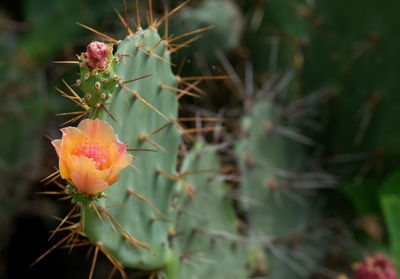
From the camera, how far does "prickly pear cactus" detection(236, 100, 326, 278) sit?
1468 millimetres

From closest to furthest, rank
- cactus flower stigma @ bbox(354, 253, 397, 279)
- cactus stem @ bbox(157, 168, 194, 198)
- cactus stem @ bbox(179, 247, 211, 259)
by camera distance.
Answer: cactus stem @ bbox(157, 168, 194, 198), cactus stem @ bbox(179, 247, 211, 259), cactus flower stigma @ bbox(354, 253, 397, 279)

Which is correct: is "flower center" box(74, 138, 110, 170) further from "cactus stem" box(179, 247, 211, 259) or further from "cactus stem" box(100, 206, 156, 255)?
"cactus stem" box(179, 247, 211, 259)

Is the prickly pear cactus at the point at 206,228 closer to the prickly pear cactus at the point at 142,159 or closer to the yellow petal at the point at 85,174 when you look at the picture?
the prickly pear cactus at the point at 142,159

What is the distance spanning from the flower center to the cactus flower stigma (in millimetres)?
867

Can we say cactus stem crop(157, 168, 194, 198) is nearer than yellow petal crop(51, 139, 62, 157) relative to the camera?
No

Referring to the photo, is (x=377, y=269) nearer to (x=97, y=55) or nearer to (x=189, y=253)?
(x=189, y=253)

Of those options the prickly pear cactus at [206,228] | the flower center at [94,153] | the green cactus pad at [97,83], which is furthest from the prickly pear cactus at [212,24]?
the flower center at [94,153]

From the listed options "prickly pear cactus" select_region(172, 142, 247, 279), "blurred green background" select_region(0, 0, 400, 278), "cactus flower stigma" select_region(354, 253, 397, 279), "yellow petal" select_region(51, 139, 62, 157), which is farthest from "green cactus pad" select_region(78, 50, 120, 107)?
"cactus flower stigma" select_region(354, 253, 397, 279)

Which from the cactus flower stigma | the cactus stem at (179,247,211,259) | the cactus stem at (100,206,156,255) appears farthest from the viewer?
the cactus flower stigma

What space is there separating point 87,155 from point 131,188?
0.26m

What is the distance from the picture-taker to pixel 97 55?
0.71m

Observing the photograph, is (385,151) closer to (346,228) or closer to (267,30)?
(346,228)

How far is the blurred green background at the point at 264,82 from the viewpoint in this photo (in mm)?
1537

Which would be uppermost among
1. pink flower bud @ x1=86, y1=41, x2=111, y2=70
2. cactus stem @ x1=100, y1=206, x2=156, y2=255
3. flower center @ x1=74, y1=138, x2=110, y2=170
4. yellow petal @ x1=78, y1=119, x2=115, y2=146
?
pink flower bud @ x1=86, y1=41, x2=111, y2=70
